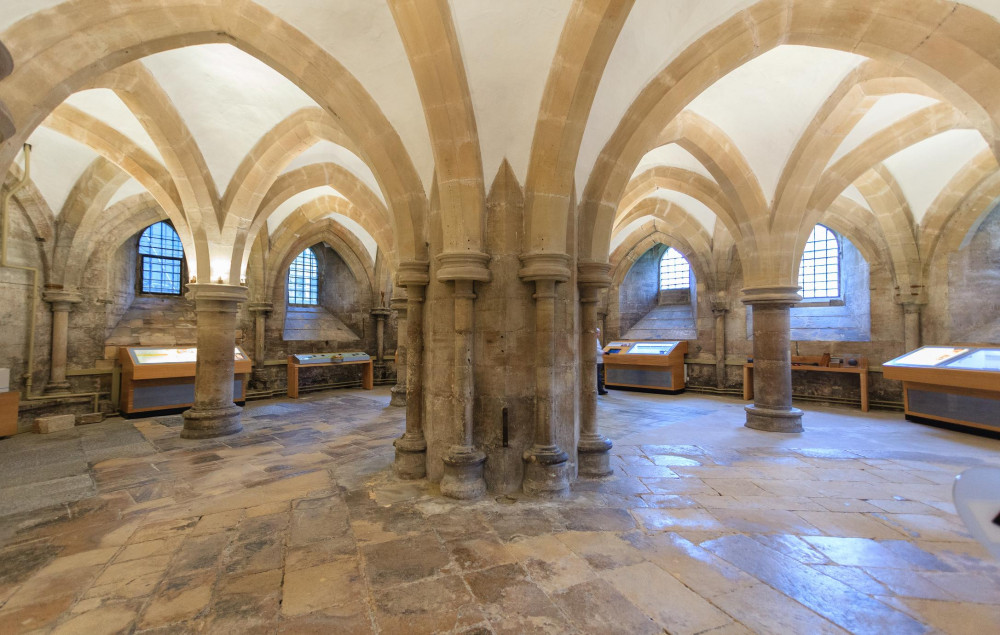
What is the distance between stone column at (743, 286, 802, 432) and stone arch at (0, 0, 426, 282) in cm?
529

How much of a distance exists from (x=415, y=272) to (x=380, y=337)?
946 centimetres

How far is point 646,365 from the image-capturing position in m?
11.2

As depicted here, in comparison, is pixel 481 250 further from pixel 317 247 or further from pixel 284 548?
pixel 317 247

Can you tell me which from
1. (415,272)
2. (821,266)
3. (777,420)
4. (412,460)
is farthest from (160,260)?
(821,266)

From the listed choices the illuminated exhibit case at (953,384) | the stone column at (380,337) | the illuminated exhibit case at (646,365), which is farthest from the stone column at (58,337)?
the illuminated exhibit case at (953,384)

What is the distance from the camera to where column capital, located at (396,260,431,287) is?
411cm

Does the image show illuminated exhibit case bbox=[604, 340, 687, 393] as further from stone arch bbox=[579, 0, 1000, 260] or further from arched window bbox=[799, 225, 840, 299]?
stone arch bbox=[579, 0, 1000, 260]

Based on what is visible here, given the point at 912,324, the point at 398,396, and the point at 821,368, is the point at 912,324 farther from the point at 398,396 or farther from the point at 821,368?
the point at 398,396

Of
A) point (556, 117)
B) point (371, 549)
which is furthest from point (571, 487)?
point (556, 117)

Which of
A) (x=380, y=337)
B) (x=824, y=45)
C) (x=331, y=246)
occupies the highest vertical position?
(x=824, y=45)

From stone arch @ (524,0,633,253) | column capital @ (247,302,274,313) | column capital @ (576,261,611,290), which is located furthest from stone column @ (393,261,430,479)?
column capital @ (247,302,274,313)

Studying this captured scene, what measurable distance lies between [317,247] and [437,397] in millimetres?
10973

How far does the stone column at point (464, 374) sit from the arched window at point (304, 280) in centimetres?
1053

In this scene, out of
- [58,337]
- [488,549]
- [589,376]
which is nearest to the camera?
[488,549]
